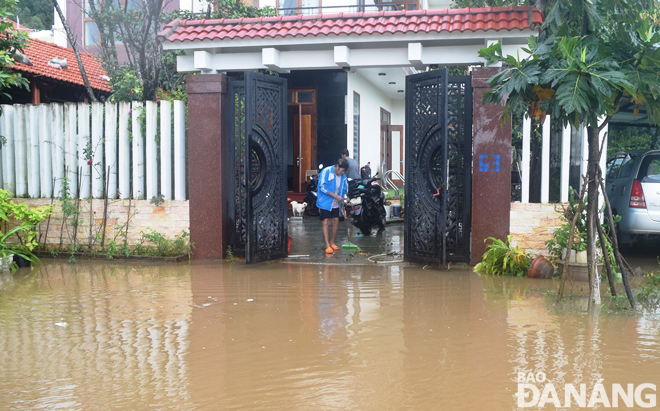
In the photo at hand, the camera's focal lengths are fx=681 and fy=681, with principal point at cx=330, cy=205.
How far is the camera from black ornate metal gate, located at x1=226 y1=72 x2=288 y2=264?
33.3 ft

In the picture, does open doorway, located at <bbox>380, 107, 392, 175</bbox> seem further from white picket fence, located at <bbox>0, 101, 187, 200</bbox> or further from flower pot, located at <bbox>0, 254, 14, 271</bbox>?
flower pot, located at <bbox>0, 254, 14, 271</bbox>

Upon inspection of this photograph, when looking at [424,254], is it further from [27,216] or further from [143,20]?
[143,20]

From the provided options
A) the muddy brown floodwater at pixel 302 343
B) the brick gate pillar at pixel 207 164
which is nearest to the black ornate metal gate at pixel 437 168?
the muddy brown floodwater at pixel 302 343

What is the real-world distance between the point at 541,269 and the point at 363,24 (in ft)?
14.8

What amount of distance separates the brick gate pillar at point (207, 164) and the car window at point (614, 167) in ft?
21.1

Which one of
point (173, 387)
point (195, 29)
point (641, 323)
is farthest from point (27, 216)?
point (641, 323)

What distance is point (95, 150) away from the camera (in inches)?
441

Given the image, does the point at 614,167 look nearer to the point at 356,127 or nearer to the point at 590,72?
the point at 590,72

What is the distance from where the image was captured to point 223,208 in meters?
10.7

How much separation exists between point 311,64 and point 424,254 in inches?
139

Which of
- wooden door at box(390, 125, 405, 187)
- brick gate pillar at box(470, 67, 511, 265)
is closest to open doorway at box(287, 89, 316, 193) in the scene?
brick gate pillar at box(470, 67, 511, 265)

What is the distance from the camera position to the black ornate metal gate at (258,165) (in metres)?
10.2

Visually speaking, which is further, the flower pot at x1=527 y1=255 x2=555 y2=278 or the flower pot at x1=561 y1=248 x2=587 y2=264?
the flower pot at x1=527 y1=255 x2=555 y2=278

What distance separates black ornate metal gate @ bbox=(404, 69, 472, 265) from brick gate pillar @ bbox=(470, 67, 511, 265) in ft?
0.50
